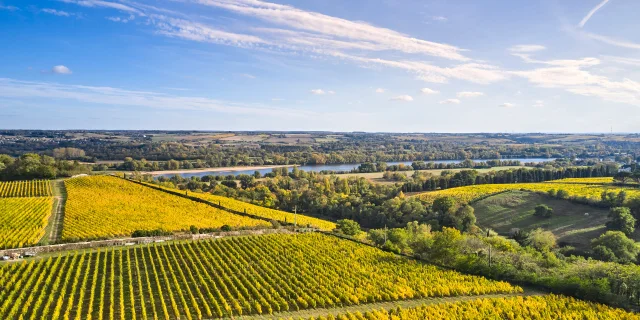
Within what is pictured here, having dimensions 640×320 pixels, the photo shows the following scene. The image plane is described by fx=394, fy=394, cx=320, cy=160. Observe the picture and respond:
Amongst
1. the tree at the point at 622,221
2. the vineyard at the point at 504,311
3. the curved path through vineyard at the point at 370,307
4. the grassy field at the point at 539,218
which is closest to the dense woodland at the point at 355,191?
the grassy field at the point at 539,218

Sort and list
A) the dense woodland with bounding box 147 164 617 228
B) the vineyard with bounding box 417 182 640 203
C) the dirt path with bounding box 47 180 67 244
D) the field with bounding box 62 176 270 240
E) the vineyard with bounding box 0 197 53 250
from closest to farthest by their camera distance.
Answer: the vineyard with bounding box 0 197 53 250 → the dirt path with bounding box 47 180 67 244 → the field with bounding box 62 176 270 240 → the vineyard with bounding box 417 182 640 203 → the dense woodland with bounding box 147 164 617 228

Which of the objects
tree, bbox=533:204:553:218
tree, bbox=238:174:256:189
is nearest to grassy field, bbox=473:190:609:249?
tree, bbox=533:204:553:218

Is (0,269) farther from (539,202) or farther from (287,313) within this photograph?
(539,202)

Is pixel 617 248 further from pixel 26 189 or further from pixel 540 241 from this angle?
pixel 26 189

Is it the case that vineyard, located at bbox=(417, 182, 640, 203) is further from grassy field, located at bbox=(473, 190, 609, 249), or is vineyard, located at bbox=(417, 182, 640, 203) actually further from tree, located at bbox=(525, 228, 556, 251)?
tree, located at bbox=(525, 228, 556, 251)

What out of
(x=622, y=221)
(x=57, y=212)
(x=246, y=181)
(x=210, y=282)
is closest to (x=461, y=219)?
(x=622, y=221)
